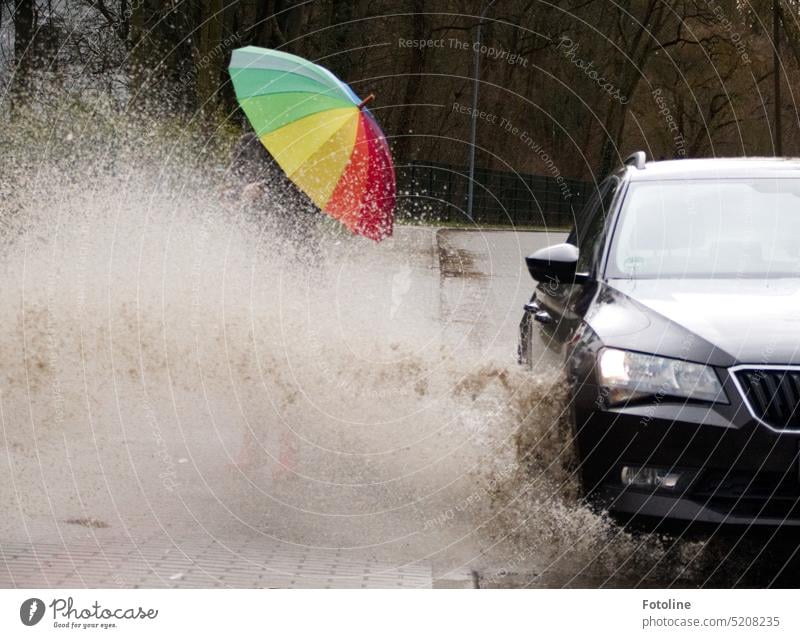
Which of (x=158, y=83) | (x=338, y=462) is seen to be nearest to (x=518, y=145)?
(x=158, y=83)

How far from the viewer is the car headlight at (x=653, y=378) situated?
3.69 meters

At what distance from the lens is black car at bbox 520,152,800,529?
11.9 feet

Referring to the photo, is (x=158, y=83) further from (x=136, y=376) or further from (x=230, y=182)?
(x=136, y=376)

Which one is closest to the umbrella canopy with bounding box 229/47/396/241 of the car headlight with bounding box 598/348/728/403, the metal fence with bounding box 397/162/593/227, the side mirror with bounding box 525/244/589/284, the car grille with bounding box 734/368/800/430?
the side mirror with bounding box 525/244/589/284

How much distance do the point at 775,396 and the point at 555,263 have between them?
50.9 inches

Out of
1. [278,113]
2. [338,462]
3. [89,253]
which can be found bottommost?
[338,462]

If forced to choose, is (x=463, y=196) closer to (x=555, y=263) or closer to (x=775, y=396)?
(x=555, y=263)

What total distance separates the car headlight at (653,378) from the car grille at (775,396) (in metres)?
0.08

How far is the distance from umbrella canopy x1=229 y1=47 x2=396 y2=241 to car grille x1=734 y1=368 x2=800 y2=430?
7.93ft

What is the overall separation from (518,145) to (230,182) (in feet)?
27.3

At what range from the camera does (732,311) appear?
154 inches
